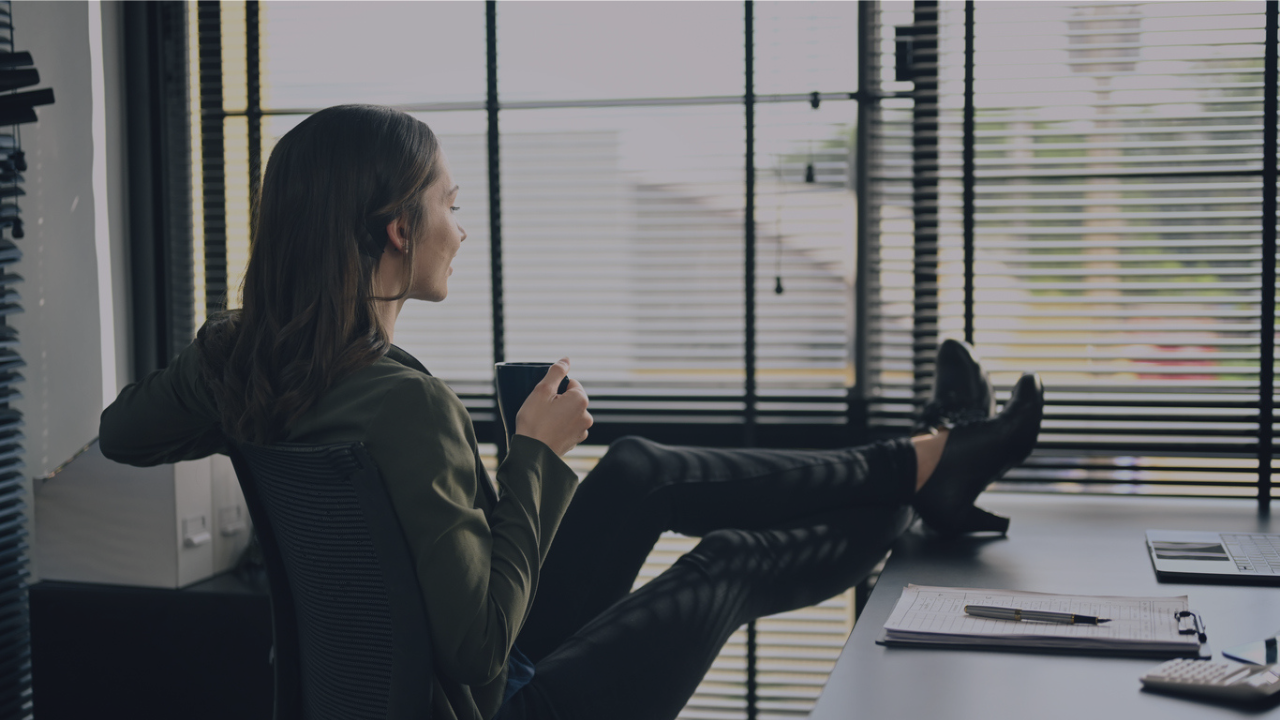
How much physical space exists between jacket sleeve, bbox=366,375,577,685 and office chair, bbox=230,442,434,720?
0.06 feet

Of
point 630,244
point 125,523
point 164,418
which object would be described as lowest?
point 125,523

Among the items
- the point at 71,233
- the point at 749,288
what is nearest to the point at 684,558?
the point at 749,288

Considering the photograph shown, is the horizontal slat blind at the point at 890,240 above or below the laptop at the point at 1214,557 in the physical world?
above

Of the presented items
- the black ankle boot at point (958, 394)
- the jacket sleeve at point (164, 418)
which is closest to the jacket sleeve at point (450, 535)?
the jacket sleeve at point (164, 418)

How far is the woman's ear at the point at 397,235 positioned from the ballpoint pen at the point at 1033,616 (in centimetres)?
85

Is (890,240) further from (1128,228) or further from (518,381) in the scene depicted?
(518,381)

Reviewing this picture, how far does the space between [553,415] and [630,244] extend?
1.34m

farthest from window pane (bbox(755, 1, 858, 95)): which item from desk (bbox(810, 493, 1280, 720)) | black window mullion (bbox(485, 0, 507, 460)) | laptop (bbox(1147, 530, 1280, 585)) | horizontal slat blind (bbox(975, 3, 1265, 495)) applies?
laptop (bbox(1147, 530, 1280, 585))

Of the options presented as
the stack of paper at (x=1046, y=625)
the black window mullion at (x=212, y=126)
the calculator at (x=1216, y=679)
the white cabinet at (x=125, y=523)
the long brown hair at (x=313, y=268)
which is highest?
the black window mullion at (x=212, y=126)

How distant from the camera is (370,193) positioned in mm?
1145

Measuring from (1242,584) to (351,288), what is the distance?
132 centimetres

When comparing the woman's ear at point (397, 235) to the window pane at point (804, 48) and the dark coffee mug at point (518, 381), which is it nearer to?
the dark coffee mug at point (518, 381)

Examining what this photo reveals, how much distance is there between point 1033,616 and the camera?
1216 mm

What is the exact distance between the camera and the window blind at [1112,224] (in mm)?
2250
